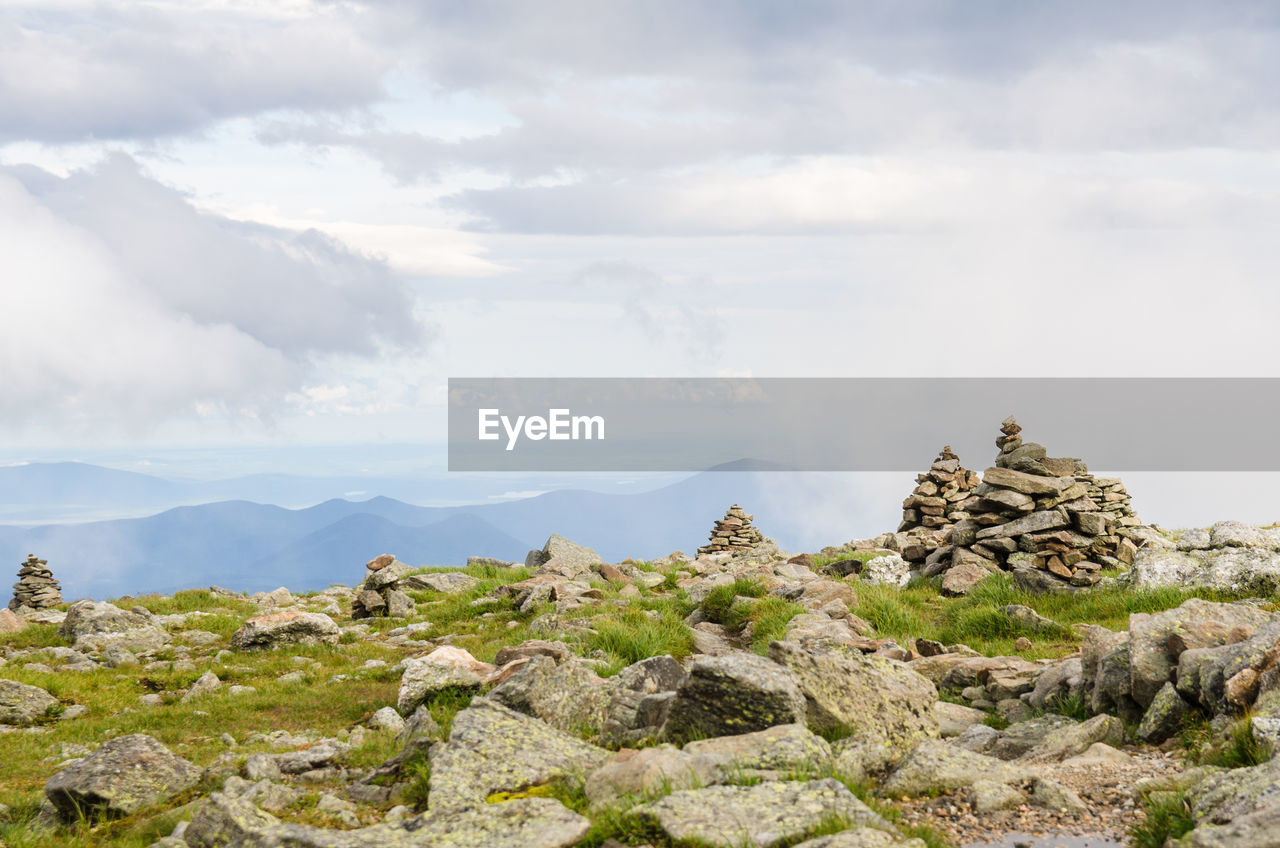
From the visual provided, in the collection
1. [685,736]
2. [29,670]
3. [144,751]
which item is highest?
[685,736]

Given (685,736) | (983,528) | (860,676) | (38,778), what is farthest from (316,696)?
(983,528)

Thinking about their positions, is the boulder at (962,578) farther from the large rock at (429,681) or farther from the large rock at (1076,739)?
the large rock at (429,681)

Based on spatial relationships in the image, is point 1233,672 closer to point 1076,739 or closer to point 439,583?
point 1076,739

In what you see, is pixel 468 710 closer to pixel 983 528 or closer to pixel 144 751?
pixel 144 751

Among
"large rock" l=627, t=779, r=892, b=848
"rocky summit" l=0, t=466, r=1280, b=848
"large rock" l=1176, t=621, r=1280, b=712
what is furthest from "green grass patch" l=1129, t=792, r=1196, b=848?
"large rock" l=1176, t=621, r=1280, b=712

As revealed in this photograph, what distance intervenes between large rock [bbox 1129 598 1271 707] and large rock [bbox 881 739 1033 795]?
3.12 metres

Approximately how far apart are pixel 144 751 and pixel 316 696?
15.2ft

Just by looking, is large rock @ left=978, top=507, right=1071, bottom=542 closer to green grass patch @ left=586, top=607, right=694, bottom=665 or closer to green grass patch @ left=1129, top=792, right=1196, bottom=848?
green grass patch @ left=586, top=607, right=694, bottom=665

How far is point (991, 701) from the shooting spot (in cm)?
1313

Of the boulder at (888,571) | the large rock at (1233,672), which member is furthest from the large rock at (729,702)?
the boulder at (888,571)

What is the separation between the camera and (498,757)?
345 inches

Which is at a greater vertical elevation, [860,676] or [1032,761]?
[860,676]

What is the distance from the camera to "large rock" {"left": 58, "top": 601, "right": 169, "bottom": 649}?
2001 centimetres

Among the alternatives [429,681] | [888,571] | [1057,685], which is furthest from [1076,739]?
[888,571]
